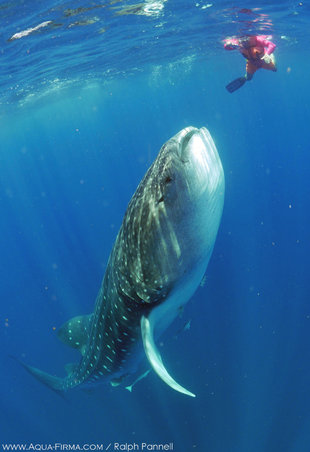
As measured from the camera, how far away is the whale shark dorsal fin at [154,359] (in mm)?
2244

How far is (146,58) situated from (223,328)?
2021cm

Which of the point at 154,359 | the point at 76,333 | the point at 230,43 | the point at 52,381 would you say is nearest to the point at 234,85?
the point at 76,333

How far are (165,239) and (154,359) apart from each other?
37.6 inches

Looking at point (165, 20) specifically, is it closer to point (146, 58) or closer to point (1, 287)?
point (146, 58)

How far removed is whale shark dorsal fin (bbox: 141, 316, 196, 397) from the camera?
224cm

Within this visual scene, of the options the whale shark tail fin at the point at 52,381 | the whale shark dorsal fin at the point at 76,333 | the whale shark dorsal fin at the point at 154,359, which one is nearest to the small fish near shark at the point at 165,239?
the whale shark dorsal fin at the point at 154,359

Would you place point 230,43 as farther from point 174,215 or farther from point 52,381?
point 174,215

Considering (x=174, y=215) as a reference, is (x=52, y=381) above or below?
below

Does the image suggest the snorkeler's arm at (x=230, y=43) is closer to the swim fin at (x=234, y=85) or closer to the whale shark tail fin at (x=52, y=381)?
the swim fin at (x=234, y=85)

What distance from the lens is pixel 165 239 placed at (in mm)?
2230

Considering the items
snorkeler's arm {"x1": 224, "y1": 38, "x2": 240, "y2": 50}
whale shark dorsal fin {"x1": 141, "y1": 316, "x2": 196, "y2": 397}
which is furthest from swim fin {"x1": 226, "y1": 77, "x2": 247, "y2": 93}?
snorkeler's arm {"x1": 224, "y1": 38, "x2": 240, "y2": 50}

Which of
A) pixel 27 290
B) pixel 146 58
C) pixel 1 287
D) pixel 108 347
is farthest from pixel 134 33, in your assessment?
pixel 1 287

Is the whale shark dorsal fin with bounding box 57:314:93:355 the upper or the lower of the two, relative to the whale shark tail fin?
upper

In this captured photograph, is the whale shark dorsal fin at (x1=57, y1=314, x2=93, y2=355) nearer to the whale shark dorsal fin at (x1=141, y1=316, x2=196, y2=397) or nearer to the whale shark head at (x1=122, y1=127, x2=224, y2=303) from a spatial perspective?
the whale shark dorsal fin at (x1=141, y1=316, x2=196, y2=397)
